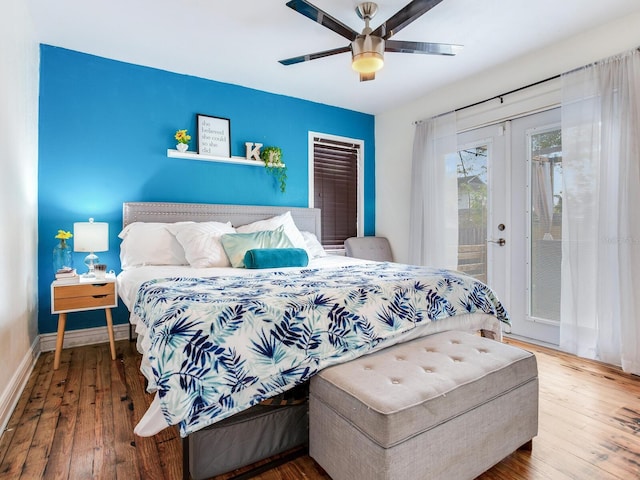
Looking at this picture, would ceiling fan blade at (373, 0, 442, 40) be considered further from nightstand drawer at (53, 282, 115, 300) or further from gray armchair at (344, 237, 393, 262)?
nightstand drawer at (53, 282, 115, 300)

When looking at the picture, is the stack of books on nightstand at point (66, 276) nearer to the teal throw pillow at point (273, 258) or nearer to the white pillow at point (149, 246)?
the white pillow at point (149, 246)

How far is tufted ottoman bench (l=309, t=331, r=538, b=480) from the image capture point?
120 cm

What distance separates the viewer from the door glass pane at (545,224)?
117 inches

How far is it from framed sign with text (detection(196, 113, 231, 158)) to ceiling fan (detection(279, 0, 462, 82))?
140 cm

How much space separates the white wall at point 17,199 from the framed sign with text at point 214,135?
4.27ft

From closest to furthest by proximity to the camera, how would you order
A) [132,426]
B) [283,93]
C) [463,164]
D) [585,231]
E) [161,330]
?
[161,330] → [132,426] → [585,231] → [463,164] → [283,93]

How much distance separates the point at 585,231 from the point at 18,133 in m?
4.02

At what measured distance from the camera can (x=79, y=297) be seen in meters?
2.61

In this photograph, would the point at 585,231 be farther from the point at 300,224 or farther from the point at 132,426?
the point at 132,426

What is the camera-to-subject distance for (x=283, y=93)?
402 cm

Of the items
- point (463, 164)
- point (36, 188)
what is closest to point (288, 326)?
point (36, 188)

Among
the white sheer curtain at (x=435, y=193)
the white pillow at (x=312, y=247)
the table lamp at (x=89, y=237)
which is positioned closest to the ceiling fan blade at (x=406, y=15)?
the white sheer curtain at (x=435, y=193)

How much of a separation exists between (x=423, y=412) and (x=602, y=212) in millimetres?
2294

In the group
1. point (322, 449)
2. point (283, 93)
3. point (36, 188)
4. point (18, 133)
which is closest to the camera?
point (322, 449)
